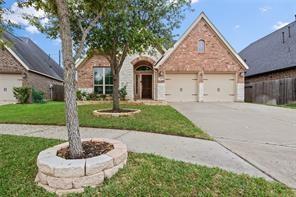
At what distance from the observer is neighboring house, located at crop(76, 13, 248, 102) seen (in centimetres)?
1864

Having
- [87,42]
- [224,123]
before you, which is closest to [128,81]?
[87,42]

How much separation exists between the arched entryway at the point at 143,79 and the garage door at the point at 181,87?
6.86ft

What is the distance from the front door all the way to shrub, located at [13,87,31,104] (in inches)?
360

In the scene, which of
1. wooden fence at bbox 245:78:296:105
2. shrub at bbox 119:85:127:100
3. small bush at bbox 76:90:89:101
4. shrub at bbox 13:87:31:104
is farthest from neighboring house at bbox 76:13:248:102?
shrub at bbox 13:87:31:104

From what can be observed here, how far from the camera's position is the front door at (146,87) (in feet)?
67.0

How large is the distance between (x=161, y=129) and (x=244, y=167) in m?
3.36

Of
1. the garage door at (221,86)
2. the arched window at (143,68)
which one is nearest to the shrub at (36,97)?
the arched window at (143,68)

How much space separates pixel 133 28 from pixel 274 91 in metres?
15.4

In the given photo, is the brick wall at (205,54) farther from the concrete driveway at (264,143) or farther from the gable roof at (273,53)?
the concrete driveway at (264,143)

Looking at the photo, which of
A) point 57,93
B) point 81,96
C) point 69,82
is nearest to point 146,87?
point 81,96

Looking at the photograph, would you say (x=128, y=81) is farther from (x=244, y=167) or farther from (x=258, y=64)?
(x=244, y=167)

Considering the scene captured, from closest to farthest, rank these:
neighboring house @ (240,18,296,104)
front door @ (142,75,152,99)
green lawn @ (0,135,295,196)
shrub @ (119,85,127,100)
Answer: green lawn @ (0,135,295,196), shrub @ (119,85,127,100), neighboring house @ (240,18,296,104), front door @ (142,75,152,99)

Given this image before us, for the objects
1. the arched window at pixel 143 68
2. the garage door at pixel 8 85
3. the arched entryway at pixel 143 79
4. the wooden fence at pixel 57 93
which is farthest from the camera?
the wooden fence at pixel 57 93

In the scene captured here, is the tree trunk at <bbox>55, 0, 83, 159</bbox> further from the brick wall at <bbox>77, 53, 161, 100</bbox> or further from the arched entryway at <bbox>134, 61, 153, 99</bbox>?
the arched entryway at <bbox>134, 61, 153, 99</bbox>
